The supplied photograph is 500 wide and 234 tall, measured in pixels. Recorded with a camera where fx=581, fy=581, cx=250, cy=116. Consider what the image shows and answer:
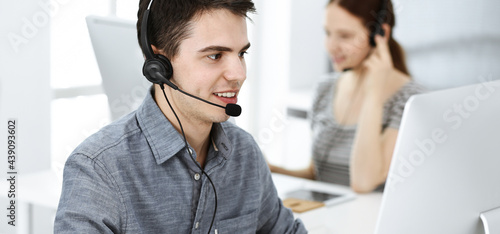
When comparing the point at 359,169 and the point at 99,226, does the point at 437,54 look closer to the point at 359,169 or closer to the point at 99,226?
the point at 359,169

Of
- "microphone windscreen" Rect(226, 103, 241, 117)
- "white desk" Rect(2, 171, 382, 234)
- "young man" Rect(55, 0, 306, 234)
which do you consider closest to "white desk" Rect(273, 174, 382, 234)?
"white desk" Rect(2, 171, 382, 234)

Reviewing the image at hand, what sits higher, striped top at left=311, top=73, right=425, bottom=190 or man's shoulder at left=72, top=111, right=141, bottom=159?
man's shoulder at left=72, top=111, right=141, bottom=159

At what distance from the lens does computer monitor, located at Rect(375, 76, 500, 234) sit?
97 cm

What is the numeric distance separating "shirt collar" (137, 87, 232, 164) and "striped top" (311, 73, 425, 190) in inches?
48.2

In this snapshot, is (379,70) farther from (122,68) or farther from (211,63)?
(211,63)

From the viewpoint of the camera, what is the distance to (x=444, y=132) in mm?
992

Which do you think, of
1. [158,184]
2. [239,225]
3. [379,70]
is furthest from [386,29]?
[158,184]

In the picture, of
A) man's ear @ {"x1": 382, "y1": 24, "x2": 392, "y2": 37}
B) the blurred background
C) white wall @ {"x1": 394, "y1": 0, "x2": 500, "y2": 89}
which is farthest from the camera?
white wall @ {"x1": 394, "y1": 0, "x2": 500, "y2": 89}

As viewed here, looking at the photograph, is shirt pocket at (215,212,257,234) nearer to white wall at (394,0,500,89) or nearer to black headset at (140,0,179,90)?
black headset at (140,0,179,90)

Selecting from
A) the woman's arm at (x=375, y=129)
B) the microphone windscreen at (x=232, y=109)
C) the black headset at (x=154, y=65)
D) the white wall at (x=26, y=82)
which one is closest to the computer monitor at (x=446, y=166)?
the microphone windscreen at (x=232, y=109)

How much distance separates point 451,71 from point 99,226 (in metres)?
2.61

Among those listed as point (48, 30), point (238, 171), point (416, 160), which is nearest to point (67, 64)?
point (48, 30)

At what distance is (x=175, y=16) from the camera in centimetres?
112

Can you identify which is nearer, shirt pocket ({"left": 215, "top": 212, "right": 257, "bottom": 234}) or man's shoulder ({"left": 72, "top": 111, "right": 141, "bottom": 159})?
man's shoulder ({"left": 72, "top": 111, "right": 141, "bottom": 159})
